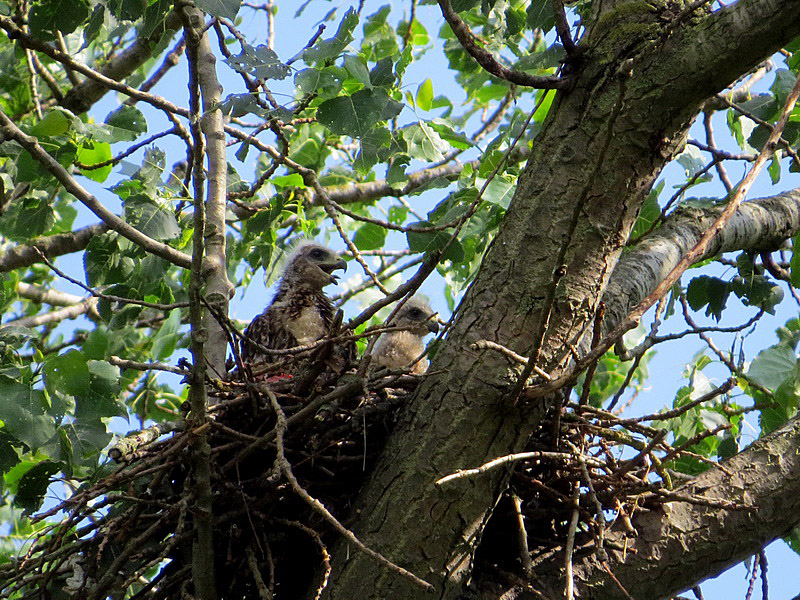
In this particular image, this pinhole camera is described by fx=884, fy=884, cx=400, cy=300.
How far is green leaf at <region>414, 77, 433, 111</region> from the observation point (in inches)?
181

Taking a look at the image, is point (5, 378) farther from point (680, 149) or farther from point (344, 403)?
point (680, 149)

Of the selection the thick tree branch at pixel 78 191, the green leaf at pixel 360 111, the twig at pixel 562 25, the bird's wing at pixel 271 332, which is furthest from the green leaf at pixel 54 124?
the twig at pixel 562 25

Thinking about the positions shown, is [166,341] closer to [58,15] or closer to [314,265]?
[314,265]

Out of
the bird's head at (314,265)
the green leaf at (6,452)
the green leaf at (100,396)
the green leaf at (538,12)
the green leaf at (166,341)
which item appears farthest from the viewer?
the green leaf at (166,341)

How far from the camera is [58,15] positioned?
11.2ft

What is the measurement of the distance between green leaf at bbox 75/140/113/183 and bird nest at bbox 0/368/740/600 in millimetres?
1609

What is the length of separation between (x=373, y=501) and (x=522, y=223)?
0.89 meters

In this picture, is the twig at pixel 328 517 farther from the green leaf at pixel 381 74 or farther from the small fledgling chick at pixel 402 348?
the small fledgling chick at pixel 402 348

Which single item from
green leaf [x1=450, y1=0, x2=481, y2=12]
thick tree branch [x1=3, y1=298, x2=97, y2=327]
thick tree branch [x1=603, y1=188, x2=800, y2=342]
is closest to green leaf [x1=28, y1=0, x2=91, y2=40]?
green leaf [x1=450, y1=0, x2=481, y2=12]

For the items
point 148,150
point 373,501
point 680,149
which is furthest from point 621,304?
point 148,150

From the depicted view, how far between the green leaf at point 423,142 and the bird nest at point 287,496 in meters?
1.52

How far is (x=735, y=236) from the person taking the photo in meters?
3.62

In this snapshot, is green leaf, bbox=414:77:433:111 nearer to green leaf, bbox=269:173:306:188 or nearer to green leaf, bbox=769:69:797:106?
green leaf, bbox=269:173:306:188

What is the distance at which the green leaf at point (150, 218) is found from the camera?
3650 mm
